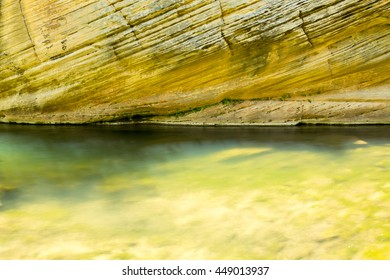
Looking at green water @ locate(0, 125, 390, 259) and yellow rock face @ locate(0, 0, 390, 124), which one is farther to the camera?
yellow rock face @ locate(0, 0, 390, 124)

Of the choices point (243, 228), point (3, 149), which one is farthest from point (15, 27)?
point (243, 228)

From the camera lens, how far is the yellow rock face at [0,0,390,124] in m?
9.68

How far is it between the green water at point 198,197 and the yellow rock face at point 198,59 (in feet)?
4.86

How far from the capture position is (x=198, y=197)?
5.57 m

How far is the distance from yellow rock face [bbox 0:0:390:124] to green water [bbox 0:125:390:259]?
1481 mm

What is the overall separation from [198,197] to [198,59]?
522 cm

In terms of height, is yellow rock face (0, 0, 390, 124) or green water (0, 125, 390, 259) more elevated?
yellow rock face (0, 0, 390, 124)

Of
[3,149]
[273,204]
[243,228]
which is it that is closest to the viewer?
[243,228]

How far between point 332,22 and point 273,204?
6.11 m

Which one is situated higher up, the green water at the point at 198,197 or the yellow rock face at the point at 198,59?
the yellow rock face at the point at 198,59

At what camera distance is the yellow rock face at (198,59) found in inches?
381

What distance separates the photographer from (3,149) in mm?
8375

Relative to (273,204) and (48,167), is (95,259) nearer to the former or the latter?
(273,204)

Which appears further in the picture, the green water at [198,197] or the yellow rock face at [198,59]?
the yellow rock face at [198,59]
